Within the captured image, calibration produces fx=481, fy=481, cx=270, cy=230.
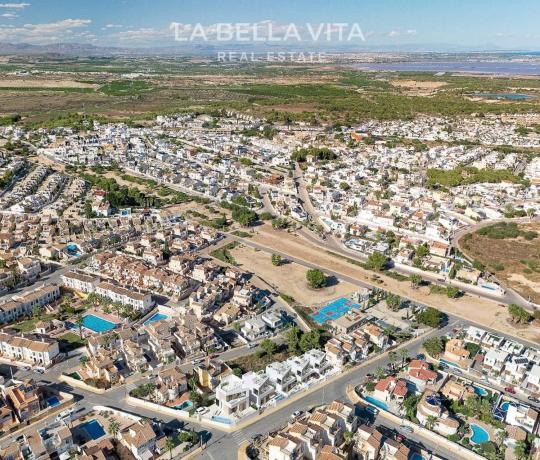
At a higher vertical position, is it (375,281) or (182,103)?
(182,103)

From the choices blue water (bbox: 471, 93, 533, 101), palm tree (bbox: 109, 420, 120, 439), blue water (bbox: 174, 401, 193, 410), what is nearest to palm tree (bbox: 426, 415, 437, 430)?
blue water (bbox: 174, 401, 193, 410)

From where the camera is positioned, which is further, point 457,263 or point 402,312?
point 457,263

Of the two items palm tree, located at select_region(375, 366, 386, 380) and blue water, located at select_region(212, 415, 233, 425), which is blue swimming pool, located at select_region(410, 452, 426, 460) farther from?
blue water, located at select_region(212, 415, 233, 425)

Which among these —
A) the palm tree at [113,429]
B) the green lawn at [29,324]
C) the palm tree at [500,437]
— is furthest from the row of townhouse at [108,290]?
the palm tree at [500,437]

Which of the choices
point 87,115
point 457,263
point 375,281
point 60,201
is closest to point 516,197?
point 457,263

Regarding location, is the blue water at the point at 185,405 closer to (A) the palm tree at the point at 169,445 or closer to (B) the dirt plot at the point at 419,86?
(A) the palm tree at the point at 169,445

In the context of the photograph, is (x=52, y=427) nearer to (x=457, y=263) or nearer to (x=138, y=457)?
(x=138, y=457)

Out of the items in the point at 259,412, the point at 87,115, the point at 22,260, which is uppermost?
the point at 87,115
